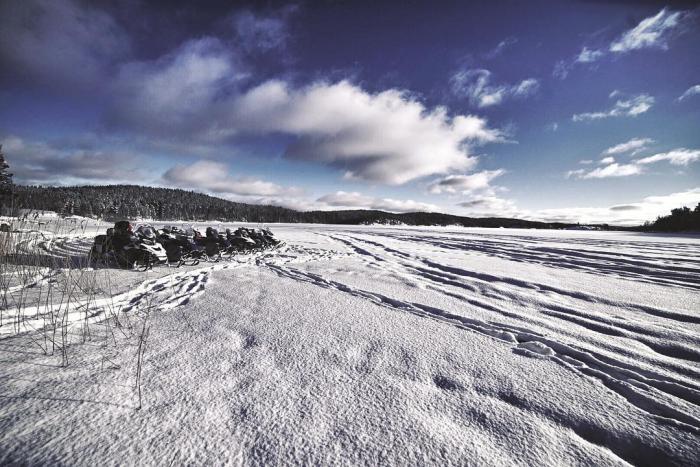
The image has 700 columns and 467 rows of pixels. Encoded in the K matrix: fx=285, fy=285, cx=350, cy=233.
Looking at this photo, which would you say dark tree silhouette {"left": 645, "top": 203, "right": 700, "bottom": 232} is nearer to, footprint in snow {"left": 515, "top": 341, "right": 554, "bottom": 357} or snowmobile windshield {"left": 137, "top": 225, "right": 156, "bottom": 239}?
footprint in snow {"left": 515, "top": 341, "right": 554, "bottom": 357}

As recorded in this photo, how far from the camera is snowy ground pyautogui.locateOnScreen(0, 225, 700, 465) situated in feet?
5.76

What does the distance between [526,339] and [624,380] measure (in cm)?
101

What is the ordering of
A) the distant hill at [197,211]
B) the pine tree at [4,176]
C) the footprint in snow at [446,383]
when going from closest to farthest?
the footprint in snow at [446,383], the pine tree at [4,176], the distant hill at [197,211]

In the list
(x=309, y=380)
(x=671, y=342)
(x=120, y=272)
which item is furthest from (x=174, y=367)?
(x=120, y=272)

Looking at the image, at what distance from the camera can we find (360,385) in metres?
2.44

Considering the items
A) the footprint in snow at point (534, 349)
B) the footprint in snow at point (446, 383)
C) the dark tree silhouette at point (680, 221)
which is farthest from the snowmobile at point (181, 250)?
the dark tree silhouette at point (680, 221)

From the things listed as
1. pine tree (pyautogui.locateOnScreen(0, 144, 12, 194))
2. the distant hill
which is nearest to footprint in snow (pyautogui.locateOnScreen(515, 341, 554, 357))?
pine tree (pyautogui.locateOnScreen(0, 144, 12, 194))

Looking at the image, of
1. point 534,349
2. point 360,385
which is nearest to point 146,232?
point 360,385

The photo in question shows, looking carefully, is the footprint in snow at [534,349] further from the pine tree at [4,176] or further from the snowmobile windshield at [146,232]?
the pine tree at [4,176]

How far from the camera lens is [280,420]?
1.98m

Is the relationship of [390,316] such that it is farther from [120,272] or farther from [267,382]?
[120,272]

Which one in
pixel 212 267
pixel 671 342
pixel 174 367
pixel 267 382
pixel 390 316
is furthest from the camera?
pixel 212 267

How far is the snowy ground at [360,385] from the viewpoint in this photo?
1757 millimetres

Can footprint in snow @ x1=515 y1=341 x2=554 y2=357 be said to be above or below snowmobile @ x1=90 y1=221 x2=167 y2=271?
below
